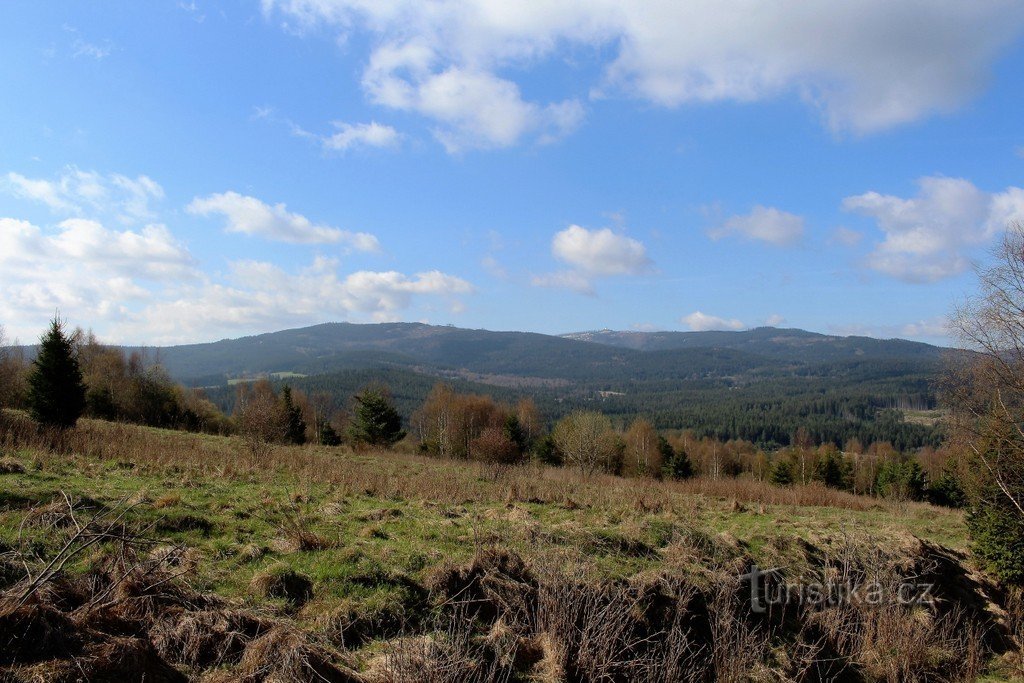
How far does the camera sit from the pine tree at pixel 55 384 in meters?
24.1

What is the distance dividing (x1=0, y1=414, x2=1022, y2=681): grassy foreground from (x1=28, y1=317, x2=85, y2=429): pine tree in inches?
540

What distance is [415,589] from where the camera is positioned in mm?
6898

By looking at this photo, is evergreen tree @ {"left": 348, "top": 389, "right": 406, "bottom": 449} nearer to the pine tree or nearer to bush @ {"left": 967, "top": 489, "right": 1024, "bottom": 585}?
the pine tree

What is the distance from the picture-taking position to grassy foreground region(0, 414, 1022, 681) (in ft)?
15.8

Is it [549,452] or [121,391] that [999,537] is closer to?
[549,452]

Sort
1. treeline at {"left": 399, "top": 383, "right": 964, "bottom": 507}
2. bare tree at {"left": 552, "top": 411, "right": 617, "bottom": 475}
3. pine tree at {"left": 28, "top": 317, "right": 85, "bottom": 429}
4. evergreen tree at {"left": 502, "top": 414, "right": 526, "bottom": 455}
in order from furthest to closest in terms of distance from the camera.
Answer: evergreen tree at {"left": 502, "top": 414, "right": 526, "bottom": 455} < treeline at {"left": 399, "top": 383, "right": 964, "bottom": 507} < bare tree at {"left": 552, "top": 411, "right": 617, "bottom": 475} < pine tree at {"left": 28, "top": 317, "right": 85, "bottom": 429}

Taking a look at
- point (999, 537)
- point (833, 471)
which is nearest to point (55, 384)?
point (999, 537)

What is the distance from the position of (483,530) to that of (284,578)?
13.4 ft

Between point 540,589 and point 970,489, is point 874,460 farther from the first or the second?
point 540,589

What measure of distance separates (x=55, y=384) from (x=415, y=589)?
27401 mm

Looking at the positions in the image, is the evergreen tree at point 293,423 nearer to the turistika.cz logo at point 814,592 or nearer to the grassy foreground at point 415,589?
the grassy foreground at point 415,589

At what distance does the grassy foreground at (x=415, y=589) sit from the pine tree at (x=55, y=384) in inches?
540

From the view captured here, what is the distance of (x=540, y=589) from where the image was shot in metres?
6.50

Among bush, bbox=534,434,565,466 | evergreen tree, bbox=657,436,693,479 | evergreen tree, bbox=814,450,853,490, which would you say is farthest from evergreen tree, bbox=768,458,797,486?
bush, bbox=534,434,565,466
